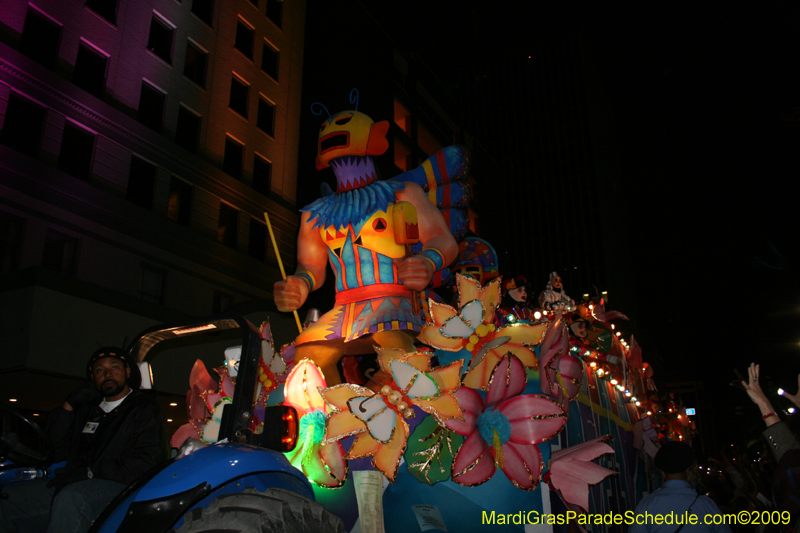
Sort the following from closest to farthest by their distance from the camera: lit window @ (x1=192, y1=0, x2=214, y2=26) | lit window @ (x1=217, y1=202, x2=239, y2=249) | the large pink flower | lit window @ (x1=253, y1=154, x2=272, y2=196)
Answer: the large pink flower < lit window @ (x1=217, y1=202, x2=239, y2=249) < lit window @ (x1=192, y1=0, x2=214, y2=26) < lit window @ (x1=253, y1=154, x2=272, y2=196)

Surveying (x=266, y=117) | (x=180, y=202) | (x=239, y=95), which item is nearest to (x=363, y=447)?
(x=180, y=202)

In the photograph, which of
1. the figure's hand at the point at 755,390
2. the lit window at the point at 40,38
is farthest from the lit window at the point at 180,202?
the figure's hand at the point at 755,390

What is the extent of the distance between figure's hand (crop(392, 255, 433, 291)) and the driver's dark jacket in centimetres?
178

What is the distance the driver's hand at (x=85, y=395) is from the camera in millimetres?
3135

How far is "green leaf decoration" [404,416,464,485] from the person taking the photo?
3.09 m

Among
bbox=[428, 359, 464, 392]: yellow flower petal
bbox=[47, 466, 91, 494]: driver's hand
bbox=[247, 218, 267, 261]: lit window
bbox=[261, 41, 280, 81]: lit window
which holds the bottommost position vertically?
bbox=[47, 466, 91, 494]: driver's hand

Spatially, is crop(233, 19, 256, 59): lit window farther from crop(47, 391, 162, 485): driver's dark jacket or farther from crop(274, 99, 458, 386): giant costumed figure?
crop(47, 391, 162, 485): driver's dark jacket

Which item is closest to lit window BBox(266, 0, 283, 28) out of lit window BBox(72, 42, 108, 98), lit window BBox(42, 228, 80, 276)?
lit window BBox(72, 42, 108, 98)

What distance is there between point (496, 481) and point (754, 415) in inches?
1349

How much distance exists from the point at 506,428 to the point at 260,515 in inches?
59.2

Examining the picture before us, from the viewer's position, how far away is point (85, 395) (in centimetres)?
316

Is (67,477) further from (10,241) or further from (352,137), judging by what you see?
(10,241)

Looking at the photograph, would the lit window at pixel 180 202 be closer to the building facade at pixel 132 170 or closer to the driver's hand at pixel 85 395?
the building facade at pixel 132 170

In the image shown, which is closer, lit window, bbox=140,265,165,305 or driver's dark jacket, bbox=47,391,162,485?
driver's dark jacket, bbox=47,391,162,485
